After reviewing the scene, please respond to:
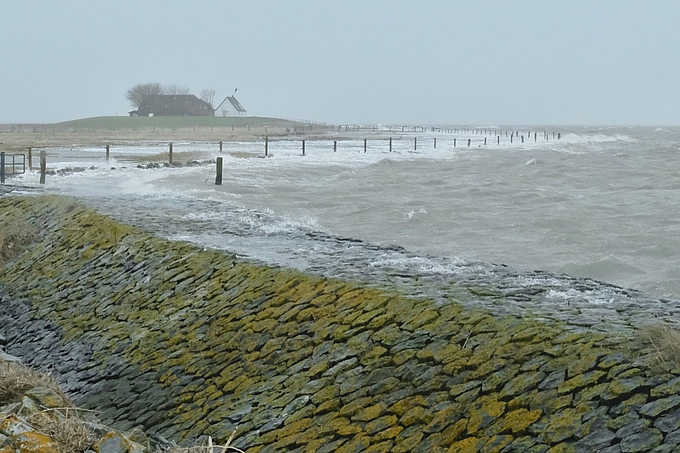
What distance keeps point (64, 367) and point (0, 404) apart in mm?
3425

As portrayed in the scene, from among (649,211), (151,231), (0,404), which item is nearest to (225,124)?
(649,211)

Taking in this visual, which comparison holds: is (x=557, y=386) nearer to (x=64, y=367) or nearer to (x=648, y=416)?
(x=648, y=416)

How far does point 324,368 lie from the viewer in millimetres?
7500

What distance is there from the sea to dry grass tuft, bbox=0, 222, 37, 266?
1.90 metres

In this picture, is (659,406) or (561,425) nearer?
(659,406)

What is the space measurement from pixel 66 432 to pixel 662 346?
193 inches

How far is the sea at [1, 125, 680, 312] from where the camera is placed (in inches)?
432

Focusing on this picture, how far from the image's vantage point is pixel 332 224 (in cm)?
2114

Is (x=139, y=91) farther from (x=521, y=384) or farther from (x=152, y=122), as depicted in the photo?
(x=521, y=384)

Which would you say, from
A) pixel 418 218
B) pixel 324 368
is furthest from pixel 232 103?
pixel 324 368

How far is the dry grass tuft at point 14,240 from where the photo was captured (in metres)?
15.4

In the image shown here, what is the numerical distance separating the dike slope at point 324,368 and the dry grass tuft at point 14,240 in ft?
12.2

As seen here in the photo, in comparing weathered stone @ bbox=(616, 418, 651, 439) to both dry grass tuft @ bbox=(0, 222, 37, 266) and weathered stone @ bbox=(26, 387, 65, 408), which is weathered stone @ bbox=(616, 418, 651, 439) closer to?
weathered stone @ bbox=(26, 387, 65, 408)

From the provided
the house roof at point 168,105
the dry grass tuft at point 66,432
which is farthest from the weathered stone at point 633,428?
the house roof at point 168,105
